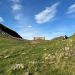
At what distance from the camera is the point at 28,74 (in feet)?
11.9

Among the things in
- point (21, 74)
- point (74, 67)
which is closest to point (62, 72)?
point (74, 67)

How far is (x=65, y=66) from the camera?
4.21 metres

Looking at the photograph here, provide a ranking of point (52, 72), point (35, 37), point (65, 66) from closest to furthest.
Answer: point (52, 72) → point (65, 66) → point (35, 37)

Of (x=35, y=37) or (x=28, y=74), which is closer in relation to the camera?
(x=28, y=74)

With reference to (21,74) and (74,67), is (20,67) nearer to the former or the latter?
(21,74)

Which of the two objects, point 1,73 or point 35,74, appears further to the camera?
point 1,73

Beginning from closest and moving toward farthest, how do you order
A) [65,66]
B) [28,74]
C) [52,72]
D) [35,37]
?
1. [28,74]
2. [52,72]
3. [65,66]
4. [35,37]

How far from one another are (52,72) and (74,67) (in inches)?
56.2

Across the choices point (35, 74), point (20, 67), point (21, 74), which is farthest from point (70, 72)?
point (20, 67)

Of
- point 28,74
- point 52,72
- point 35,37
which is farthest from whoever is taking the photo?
point 35,37

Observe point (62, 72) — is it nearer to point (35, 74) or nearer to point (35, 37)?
point (35, 74)

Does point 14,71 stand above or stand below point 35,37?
below

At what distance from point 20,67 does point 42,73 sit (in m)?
1.54

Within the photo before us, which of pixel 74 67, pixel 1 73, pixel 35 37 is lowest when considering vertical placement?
pixel 1 73
